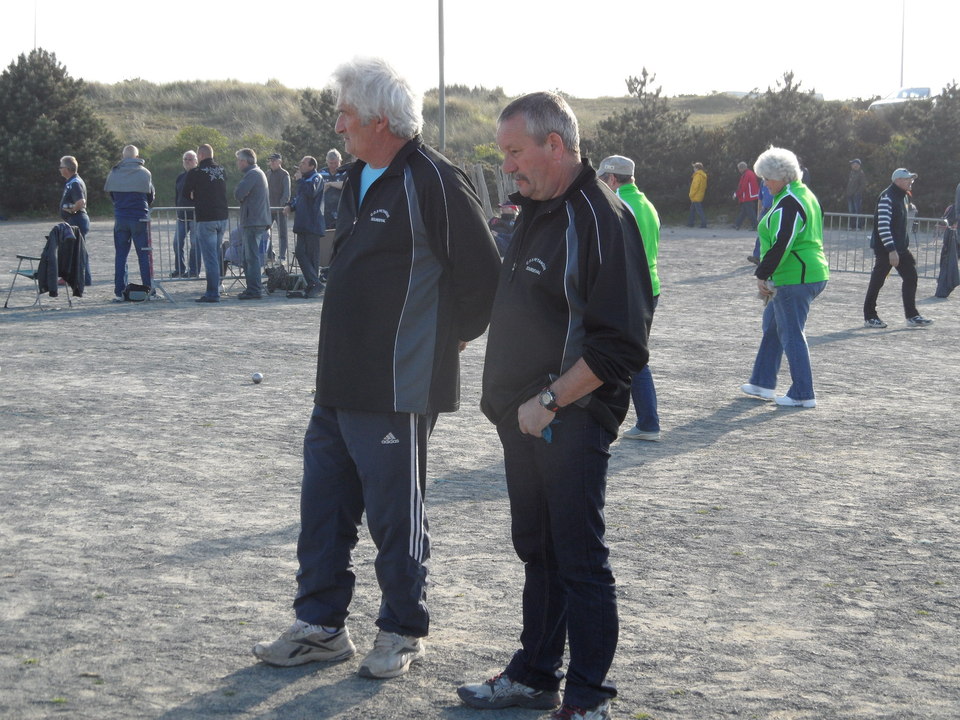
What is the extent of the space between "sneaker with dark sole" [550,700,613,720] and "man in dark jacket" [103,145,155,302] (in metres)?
13.7

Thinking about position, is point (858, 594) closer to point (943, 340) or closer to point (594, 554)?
point (594, 554)

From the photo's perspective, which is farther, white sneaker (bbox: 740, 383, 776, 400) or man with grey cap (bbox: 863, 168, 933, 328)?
man with grey cap (bbox: 863, 168, 933, 328)

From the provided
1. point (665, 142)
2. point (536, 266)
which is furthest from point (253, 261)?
point (665, 142)

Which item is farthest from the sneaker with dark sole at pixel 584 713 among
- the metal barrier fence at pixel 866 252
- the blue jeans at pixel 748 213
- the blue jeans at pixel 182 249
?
the blue jeans at pixel 748 213

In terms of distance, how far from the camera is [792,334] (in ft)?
31.5

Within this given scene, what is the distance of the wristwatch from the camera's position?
3.67 metres

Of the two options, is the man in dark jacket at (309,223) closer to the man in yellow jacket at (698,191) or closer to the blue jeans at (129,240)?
the blue jeans at (129,240)

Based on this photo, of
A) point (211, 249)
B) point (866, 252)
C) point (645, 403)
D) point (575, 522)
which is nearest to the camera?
point (575, 522)

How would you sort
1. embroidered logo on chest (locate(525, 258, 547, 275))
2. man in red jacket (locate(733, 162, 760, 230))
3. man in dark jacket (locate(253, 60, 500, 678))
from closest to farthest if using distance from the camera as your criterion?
embroidered logo on chest (locate(525, 258, 547, 275)), man in dark jacket (locate(253, 60, 500, 678)), man in red jacket (locate(733, 162, 760, 230))

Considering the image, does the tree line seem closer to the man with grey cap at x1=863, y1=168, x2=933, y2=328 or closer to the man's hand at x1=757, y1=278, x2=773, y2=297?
the man with grey cap at x1=863, y1=168, x2=933, y2=328

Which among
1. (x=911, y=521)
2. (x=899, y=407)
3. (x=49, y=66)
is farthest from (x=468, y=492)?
(x=49, y=66)

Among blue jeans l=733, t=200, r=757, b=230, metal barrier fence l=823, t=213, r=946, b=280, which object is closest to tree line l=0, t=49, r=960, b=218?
blue jeans l=733, t=200, r=757, b=230

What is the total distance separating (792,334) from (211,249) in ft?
30.6

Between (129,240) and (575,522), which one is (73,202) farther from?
(575,522)
